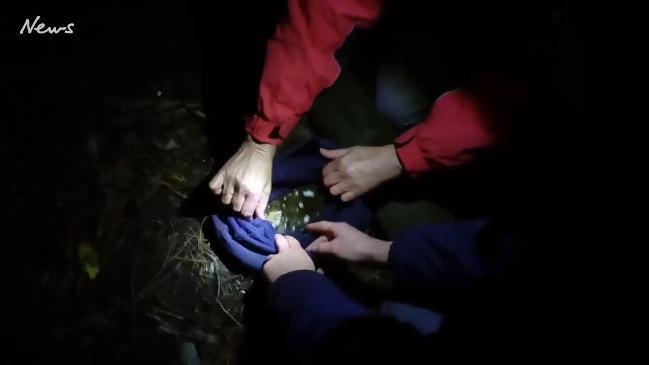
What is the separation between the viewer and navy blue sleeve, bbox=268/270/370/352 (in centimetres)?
138

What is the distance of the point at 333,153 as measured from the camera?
6.05ft

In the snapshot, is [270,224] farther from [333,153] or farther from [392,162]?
[392,162]

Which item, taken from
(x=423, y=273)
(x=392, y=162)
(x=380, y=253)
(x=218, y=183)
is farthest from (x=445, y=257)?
(x=218, y=183)

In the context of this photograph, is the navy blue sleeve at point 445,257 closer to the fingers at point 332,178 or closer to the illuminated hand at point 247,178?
the fingers at point 332,178

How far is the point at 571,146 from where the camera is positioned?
1.46 metres

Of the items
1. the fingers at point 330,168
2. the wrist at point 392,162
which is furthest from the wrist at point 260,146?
the wrist at point 392,162

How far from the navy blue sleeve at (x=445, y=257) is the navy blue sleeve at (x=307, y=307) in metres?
0.18

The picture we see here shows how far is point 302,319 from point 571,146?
2.76 feet

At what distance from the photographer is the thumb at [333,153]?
1833 millimetres

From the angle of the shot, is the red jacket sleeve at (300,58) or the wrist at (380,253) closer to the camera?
the red jacket sleeve at (300,58)

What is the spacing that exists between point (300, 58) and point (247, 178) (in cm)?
39

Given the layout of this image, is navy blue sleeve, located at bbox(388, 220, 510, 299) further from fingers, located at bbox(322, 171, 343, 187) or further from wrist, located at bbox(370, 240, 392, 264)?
fingers, located at bbox(322, 171, 343, 187)

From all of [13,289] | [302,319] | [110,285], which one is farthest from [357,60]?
[13,289]

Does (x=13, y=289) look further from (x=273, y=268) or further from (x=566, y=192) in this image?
(x=566, y=192)
